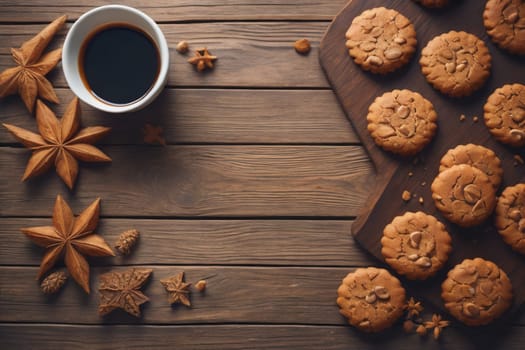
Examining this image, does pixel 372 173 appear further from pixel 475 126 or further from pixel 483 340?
pixel 483 340

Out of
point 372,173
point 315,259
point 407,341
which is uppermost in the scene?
point 372,173

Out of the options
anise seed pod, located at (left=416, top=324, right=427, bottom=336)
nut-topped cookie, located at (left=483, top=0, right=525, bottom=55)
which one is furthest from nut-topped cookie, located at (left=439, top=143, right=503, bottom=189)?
anise seed pod, located at (left=416, top=324, right=427, bottom=336)

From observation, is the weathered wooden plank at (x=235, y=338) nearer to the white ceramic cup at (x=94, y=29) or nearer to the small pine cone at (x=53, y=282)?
the small pine cone at (x=53, y=282)

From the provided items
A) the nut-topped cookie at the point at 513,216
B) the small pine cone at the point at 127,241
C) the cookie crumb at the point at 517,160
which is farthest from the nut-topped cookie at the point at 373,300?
the small pine cone at the point at 127,241

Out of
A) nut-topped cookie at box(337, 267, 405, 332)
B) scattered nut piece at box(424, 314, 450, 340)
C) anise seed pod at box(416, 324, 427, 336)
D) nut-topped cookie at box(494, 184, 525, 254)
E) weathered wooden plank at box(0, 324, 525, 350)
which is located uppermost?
nut-topped cookie at box(494, 184, 525, 254)

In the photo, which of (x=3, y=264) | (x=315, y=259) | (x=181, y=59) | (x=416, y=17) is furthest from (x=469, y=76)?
(x=3, y=264)

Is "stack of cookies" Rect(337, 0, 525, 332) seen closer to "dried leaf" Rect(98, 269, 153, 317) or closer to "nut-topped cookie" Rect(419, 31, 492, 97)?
"nut-topped cookie" Rect(419, 31, 492, 97)
